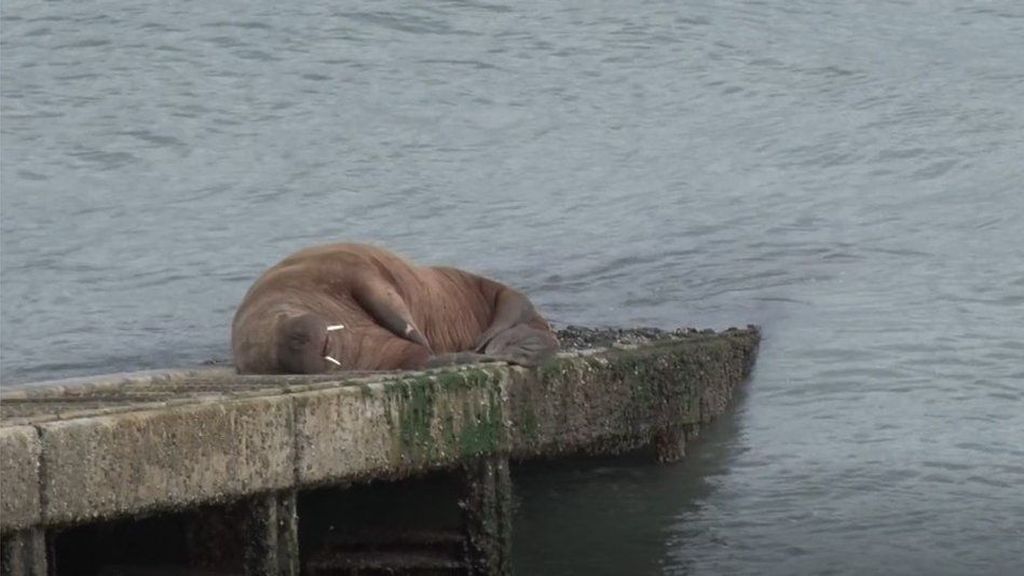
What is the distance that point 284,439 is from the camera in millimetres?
6152

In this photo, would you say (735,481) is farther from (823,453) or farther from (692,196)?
(692,196)

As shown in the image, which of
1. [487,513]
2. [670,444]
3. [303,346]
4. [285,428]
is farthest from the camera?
[670,444]

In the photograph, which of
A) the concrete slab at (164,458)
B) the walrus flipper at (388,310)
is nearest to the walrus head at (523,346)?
the walrus flipper at (388,310)

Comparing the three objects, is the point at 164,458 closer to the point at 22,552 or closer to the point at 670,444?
the point at 22,552

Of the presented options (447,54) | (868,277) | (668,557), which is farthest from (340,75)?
(668,557)

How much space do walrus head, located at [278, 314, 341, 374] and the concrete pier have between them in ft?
0.71

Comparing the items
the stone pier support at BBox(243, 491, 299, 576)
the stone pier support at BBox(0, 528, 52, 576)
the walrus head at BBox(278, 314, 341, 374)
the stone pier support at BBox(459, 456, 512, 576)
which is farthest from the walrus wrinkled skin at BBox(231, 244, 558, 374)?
the stone pier support at BBox(0, 528, 52, 576)

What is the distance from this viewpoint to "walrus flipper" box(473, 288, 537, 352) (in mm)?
8586

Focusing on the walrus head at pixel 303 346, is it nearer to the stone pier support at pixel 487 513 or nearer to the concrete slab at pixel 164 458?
the stone pier support at pixel 487 513

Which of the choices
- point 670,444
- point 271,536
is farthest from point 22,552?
point 670,444

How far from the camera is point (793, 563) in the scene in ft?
27.5

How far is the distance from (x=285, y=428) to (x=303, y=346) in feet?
4.46

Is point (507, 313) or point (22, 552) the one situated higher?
point (22, 552)

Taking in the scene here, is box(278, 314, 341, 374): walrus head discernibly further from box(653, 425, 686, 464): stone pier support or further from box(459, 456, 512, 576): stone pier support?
box(653, 425, 686, 464): stone pier support
